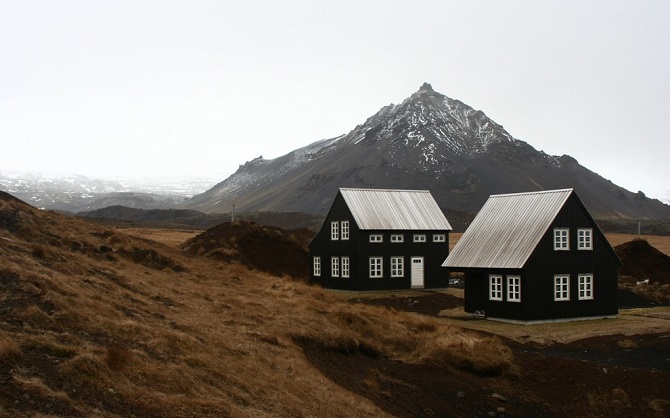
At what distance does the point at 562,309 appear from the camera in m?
35.8

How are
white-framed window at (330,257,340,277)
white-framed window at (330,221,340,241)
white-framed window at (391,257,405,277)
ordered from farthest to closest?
1. white-framed window at (330,221,340,241)
2. white-framed window at (330,257,340,277)
3. white-framed window at (391,257,405,277)

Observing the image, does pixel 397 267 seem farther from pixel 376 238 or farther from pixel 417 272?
pixel 376 238

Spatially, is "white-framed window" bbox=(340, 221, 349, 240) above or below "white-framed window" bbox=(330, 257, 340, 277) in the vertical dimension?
above

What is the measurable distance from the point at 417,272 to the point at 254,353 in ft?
118

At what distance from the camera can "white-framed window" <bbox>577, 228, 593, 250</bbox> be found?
3675 centimetres

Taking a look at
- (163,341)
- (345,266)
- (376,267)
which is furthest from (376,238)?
(163,341)

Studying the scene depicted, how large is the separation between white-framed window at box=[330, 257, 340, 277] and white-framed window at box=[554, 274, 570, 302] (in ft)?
70.3

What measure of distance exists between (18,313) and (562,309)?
91.3 ft

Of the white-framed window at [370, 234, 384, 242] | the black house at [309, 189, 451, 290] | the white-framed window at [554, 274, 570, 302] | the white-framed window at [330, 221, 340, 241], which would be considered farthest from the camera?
the white-framed window at [330, 221, 340, 241]

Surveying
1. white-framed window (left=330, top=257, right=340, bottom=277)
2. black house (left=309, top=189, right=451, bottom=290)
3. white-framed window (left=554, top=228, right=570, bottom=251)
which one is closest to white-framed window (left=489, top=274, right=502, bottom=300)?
white-framed window (left=554, top=228, right=570, bottom=251)

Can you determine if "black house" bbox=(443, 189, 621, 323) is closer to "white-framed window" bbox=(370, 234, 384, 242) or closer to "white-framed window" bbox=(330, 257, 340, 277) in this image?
"white-framed window" bbox=(370, 234, 384, 242)

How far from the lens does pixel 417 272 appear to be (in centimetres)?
5416

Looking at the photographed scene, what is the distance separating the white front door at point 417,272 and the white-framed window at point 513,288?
60.7 ft

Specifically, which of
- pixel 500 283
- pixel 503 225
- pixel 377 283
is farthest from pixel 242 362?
pixel 377 283
